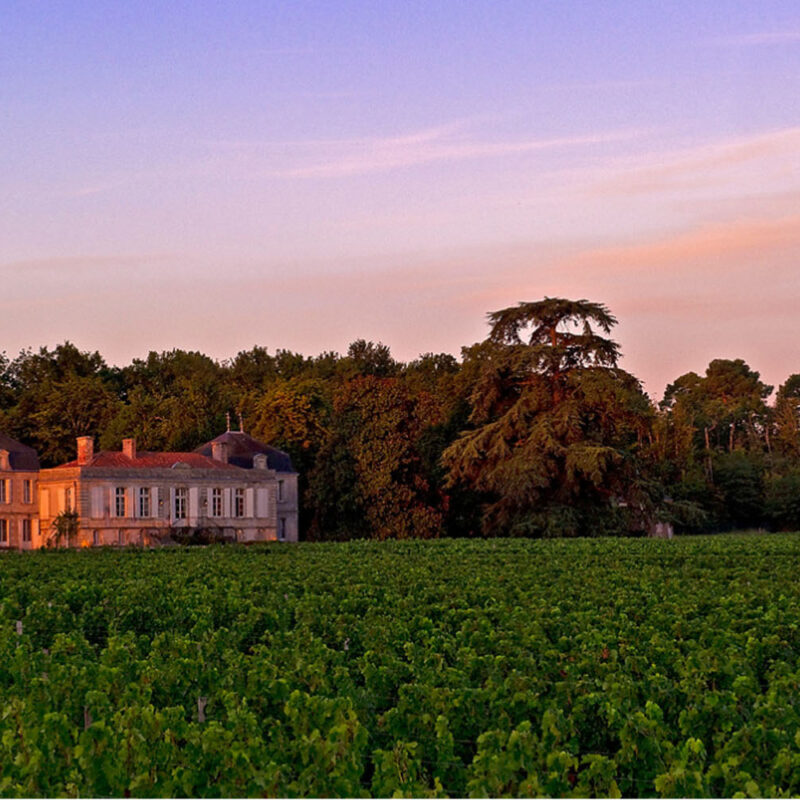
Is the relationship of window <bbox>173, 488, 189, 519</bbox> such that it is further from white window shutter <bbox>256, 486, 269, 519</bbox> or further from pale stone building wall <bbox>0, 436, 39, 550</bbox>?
pale stone building wall <bbox>0, 436, 39, 550</bbox>

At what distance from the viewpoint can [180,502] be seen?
7112cm

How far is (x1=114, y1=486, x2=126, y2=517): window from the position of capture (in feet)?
227

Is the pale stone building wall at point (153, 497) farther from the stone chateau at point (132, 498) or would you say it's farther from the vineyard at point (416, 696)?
the vineyard at point (416, 696)

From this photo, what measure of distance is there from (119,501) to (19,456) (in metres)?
6.63

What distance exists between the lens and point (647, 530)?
236 ft

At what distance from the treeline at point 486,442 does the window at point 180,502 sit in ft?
24.2

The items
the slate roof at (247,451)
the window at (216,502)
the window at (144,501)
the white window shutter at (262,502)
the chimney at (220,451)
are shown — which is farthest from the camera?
the slate roof at (247,451)

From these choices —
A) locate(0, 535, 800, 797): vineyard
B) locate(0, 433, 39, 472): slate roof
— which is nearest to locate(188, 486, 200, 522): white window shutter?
locate(0, 433, 39, 472): slate roof

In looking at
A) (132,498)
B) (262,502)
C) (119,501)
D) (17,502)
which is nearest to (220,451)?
(262,502)

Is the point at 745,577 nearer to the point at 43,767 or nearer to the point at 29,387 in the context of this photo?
the point at 43,767

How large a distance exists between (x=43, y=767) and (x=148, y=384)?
9528 cm

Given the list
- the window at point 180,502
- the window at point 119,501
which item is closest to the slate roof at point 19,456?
the window at point 119,501

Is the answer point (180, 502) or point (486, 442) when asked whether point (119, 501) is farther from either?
point (486, 442)

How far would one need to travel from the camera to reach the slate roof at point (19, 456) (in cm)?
7162
